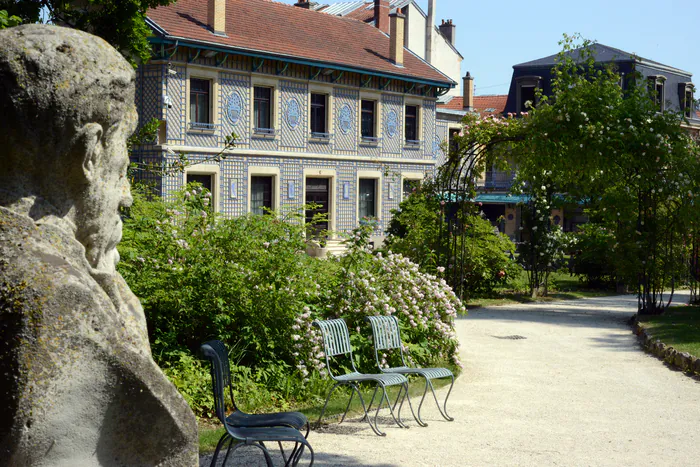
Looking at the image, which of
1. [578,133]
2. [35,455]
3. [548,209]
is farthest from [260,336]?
[548,209]

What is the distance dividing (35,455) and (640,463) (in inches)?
211

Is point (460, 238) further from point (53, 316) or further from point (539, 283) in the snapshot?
point (53, 316)

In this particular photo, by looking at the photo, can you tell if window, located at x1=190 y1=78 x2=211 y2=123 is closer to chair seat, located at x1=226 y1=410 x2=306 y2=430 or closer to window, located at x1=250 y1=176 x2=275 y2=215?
window, located at x1=250 y1=176 x2=275 y2=215

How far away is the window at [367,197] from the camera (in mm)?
30453

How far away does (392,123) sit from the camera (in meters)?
31.3

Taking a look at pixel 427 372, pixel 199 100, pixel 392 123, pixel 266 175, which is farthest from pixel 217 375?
pixel 392 123

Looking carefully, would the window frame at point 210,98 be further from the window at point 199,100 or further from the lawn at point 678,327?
the lawn at point 678,327

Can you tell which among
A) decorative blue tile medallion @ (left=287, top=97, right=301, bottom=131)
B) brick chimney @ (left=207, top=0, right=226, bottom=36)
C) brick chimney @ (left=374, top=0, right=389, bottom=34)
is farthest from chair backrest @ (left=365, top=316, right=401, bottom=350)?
brick chimney @ (left=374, top=0, right=389, bottom=34)

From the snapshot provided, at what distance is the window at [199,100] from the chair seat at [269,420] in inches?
787

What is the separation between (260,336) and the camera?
8453 mm

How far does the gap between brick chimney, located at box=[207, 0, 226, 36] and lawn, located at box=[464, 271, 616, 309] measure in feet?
38.4

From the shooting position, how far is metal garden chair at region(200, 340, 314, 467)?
4.87m

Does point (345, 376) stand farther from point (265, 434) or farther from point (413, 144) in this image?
point (413, 144)

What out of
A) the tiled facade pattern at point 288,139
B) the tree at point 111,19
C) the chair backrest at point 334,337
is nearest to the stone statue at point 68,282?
the chair backrest at point 334,337
